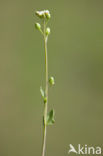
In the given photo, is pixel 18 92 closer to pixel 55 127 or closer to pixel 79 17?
pixel 55 127

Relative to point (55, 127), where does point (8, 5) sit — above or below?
above

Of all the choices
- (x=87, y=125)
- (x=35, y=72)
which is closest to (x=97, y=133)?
(x=87, y=125)

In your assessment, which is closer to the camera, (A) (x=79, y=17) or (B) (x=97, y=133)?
(B) (x=97, y=133)

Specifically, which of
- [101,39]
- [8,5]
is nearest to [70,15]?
[101,39]

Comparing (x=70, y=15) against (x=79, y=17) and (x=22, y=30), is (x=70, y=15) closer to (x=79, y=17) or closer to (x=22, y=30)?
(x=79, y=17)

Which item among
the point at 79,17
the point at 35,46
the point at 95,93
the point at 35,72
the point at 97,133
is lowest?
the point at 97,133

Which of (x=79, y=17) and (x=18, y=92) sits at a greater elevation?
(x=79, y=17)
